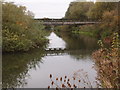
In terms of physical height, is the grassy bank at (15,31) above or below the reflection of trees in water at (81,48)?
above

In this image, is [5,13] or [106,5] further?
[106,5]

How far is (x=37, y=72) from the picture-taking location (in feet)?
40.9

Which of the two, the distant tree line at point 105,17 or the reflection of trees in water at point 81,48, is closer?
the reflection of trees in water at point 81,48

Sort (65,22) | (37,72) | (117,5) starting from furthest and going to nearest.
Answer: (65,22) → (117,5) → (37,72)

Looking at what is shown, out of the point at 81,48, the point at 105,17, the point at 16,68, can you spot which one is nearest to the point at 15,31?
the point at 81,48

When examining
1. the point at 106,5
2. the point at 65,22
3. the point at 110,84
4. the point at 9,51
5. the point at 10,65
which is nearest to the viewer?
the point at 110,84

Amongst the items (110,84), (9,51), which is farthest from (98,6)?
(110,84)

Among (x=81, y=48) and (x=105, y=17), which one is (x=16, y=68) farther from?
(x=105, y=17)

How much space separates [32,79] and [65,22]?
27921 mm

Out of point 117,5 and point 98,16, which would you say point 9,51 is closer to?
point 117,5

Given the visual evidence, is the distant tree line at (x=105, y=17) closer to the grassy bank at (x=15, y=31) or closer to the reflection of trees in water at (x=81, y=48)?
the reflection of trees in water at (x=81, y=48)

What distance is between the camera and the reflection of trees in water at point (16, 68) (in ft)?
33.6

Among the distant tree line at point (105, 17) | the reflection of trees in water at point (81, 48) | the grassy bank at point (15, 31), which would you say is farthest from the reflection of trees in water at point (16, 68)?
the distant tree line at point (105, 17)

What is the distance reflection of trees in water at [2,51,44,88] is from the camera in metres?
10.2
